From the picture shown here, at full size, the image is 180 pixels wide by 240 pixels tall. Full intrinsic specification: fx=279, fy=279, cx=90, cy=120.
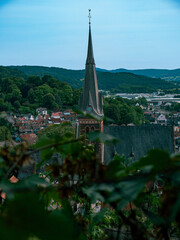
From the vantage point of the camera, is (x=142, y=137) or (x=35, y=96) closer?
(x=142, y=137)

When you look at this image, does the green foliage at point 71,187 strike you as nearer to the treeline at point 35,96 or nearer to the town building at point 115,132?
the town building at point 115,132

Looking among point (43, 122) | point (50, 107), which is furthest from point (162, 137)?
point (50, 107)

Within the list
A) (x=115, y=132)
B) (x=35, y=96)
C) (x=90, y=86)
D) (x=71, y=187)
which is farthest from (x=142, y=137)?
(x=35, y=96)

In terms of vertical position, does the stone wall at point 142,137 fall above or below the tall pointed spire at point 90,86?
below

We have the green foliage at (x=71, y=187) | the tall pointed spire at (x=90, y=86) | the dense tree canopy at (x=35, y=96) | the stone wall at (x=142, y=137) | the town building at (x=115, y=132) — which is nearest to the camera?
the green foliage at (x=71, y=187)

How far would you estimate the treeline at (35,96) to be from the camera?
95156 mm

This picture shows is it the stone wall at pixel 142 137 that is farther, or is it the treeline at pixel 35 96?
the treeline at pixel 35 96

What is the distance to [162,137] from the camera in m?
26.9

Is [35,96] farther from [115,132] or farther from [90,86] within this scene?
[90,86]

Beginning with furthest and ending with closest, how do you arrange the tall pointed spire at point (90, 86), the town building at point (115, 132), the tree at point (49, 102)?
the tree at point (49, 102), the tall pointed spire at point (90, 86), the town building at point (115, 132)

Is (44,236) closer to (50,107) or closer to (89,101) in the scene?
(89,101)

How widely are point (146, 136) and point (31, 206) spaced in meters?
26.6

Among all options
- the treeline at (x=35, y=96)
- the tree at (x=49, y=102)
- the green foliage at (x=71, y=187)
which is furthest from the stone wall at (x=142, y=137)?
the tree at (x=49, y=102)

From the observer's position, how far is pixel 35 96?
97625mm
